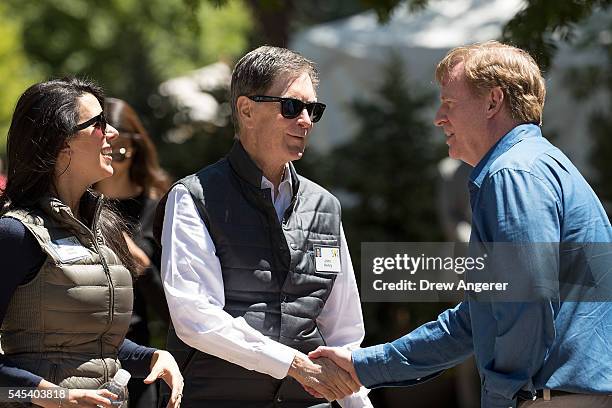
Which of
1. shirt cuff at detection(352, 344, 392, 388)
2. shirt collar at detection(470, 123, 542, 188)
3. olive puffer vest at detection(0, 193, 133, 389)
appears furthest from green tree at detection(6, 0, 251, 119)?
shirt collar at detection(470, 123, 542, 188)

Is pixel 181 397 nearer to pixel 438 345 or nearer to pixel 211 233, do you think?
pixel 211 233

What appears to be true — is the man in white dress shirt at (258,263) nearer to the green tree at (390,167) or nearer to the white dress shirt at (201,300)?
the white dress shirt at (201,300)

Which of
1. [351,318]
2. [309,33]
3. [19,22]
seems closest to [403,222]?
[309,33]

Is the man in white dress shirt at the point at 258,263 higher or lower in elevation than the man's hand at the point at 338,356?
higher

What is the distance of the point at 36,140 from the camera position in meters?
3.56

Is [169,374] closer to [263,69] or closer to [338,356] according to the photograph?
[338,356]

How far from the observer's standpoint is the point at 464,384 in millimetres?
9195

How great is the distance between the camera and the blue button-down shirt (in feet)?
10.5

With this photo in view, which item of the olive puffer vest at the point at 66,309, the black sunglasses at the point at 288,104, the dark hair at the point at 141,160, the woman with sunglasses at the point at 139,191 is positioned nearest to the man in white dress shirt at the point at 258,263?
the black sunglasses at the point at 288,104

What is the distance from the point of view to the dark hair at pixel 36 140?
3.54 m

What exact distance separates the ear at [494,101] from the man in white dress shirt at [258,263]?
80 cm

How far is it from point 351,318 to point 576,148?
20.6ft

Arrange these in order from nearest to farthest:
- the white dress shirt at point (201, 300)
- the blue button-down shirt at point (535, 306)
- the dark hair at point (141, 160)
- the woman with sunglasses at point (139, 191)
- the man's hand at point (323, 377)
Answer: the blue button-down shirt at point (535, 306) → the white dress shirt at point (201, 300) → the man's hand at point (323, 377) → the woman with sunglasses at point (139, 191) → the dark hair at point (141, 160)

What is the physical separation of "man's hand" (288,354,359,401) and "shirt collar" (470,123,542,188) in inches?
37.8
